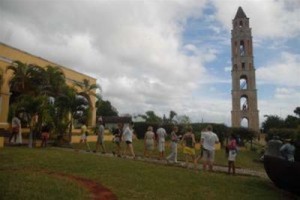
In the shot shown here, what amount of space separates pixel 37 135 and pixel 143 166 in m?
9.02

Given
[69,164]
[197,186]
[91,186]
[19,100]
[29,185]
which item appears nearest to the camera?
[29,185]

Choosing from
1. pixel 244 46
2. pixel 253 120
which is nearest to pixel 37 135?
Result: pixel 253 120

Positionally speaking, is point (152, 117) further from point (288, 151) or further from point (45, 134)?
point (288, 151)

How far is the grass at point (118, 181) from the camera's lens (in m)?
7.91

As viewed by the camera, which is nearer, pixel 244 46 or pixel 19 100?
pixel 19 100

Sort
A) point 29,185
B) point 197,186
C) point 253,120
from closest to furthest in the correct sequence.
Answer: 1. point 29,185
2. point 197,186
3. point 253,120

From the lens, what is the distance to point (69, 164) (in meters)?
11.7

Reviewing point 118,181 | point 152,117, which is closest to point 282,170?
point 118,181

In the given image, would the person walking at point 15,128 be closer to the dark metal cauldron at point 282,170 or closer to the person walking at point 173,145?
the person walking at point 173,145

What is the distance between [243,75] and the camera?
57875mm

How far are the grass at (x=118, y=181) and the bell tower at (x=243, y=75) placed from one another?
44.7 m

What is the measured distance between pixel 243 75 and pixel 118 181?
51.4 metres

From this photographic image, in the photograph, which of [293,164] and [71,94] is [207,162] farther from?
[71,94]

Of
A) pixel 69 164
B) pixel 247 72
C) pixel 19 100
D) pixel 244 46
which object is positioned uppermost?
pixel 244 46
